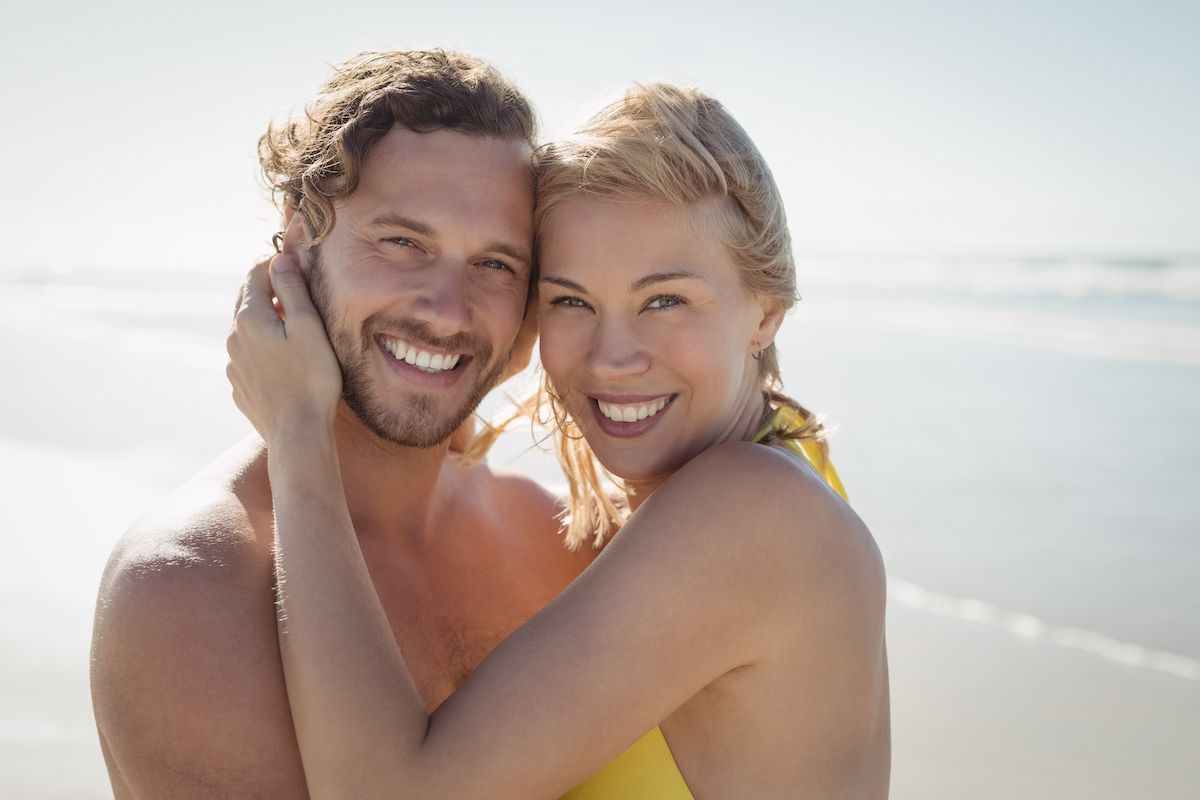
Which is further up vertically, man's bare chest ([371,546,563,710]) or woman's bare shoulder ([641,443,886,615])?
woman's bare shoulder ([641,443,886,615])

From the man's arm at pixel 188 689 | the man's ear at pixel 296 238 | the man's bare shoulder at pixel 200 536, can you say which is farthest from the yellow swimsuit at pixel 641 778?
the man's ear at pixel 296 238

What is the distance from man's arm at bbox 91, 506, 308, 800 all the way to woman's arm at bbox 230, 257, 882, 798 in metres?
0.13

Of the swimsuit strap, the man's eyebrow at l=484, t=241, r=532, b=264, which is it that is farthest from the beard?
the swimsuit strap

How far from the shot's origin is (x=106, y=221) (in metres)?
30.4

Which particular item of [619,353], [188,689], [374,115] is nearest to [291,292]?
[374,115]

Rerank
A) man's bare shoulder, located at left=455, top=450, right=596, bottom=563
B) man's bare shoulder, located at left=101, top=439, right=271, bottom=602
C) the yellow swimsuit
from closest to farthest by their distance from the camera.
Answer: man's bare shoulder, located at left=101, top=439, right=271, bottom=602
the yellow swimsuit
man's bare shoulder, located at left=455, top=450, right=596, bottom=563

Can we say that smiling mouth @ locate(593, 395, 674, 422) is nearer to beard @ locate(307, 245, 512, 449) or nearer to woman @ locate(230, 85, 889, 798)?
woman @ locate(230, 85, 889, 798)

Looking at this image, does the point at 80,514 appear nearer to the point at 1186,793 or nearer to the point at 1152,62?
the point at 1186,793

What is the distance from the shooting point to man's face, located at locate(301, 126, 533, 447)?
273 cm

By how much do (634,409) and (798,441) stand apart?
20.0 inches

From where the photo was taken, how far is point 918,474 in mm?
7383

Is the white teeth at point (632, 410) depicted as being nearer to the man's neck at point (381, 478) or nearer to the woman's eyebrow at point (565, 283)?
the woman's eyebrow at point (565, 283)

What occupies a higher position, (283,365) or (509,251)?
(509,251)

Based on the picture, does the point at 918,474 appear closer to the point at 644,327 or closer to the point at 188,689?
the point at 644,327
